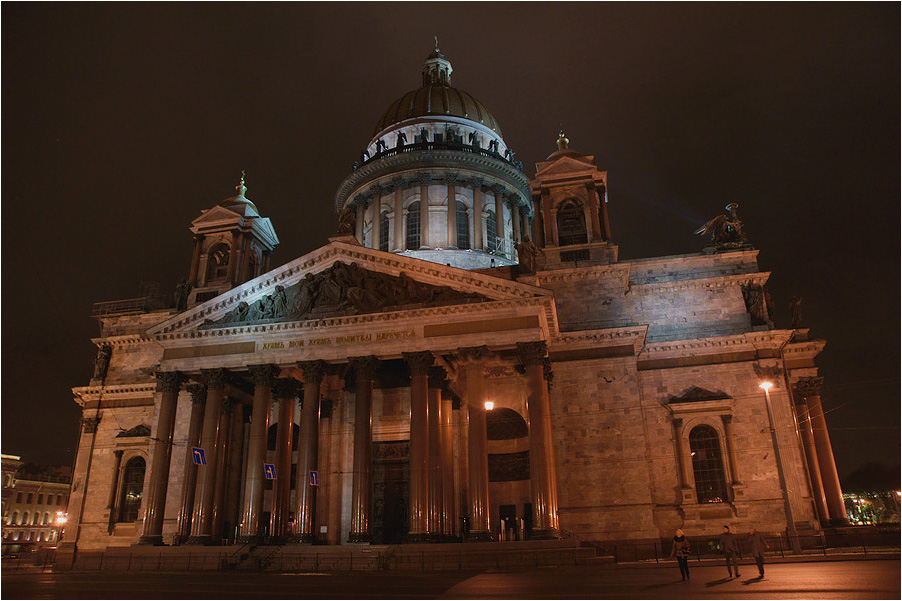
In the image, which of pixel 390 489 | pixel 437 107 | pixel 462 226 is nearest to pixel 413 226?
pixel 462 226

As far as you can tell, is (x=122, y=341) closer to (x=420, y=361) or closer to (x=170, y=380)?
(x=170, y=380)

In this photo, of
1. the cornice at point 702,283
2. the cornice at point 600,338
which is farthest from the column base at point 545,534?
the cornice at point 702,283

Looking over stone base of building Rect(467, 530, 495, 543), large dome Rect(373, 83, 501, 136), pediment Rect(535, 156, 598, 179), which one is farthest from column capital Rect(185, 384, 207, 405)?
large dome Rect(373, 83, 501, 136)

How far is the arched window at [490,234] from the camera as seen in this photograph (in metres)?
43.3

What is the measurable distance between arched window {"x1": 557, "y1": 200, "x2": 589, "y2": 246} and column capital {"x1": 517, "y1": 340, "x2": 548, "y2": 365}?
9.14 metres

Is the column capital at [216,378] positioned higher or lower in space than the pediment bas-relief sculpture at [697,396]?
higher

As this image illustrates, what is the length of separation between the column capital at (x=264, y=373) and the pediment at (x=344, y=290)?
2.00 m

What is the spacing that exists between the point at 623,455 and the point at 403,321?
35.2ft

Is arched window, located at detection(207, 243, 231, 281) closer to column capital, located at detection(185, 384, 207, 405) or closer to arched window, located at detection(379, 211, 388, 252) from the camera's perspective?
column capital, located at detection(185, 384, 207, 405)

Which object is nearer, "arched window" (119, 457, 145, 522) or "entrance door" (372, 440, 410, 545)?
"entrance door" (372, 440, 410, 545)

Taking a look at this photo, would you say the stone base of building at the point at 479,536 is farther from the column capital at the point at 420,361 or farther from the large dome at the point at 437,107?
the large dome at the point at 437,107

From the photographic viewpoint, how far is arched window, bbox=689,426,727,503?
27.3 metres

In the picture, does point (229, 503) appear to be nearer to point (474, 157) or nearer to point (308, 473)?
point (308, 473)

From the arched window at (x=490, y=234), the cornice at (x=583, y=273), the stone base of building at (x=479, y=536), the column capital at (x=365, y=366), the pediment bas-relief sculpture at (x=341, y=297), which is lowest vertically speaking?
the stone base of building at (x=479, y=536)
